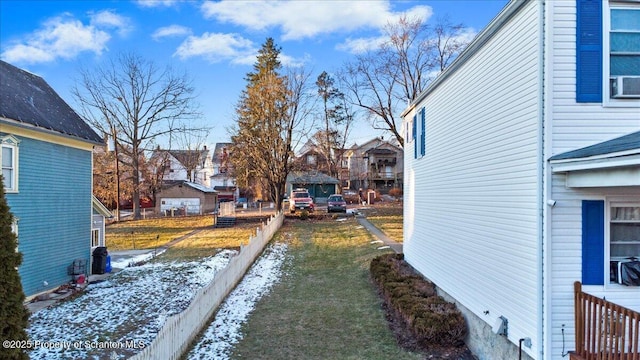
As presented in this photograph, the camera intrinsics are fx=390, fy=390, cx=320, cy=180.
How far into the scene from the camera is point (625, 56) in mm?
5473

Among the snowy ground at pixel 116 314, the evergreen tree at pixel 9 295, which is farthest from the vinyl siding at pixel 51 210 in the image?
the evergreen tree at pixel 9 295

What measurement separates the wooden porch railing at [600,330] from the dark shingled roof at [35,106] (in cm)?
1342

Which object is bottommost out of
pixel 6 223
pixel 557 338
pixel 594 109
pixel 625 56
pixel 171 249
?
pixel 171 249

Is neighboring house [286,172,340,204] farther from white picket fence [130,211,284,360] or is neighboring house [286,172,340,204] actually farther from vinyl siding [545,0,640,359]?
vinyl siding [545,0,640,359]

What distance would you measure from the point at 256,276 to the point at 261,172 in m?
17.7

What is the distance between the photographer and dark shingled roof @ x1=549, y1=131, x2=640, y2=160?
4246 millimetres

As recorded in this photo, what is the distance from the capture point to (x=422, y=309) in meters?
8.16

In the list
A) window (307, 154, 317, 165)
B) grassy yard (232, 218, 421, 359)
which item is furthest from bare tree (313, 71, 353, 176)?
grassy yard (232, 218, 421, 359)

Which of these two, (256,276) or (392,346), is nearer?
(392,346)

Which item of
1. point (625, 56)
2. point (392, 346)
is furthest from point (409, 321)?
point (625, 56)

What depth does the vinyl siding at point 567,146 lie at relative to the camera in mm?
5191

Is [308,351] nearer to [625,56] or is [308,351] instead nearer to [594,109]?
[594,109]

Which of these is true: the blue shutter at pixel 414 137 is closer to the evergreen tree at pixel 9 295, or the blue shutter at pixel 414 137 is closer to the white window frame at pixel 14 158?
the evergreen tree at pixel 9 295

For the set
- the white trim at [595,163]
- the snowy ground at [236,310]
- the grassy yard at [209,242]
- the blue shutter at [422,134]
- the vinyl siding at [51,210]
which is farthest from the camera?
the grassy yard at [209,242]
